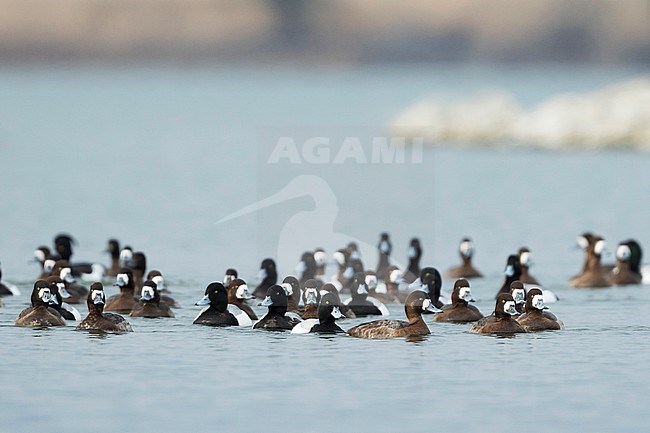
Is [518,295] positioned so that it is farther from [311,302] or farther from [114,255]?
[114,255]

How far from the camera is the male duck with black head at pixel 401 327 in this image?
17.2 meters

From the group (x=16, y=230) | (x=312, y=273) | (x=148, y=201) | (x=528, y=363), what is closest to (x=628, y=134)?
(x=148, y=201)

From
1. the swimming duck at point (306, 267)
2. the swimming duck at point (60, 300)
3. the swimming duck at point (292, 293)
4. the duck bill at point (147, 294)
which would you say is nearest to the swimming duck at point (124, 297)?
the swimming duck at point (60, 300)

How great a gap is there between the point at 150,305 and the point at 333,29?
66.9 metres

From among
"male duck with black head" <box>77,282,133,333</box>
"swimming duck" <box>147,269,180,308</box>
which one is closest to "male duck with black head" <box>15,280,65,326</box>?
"male duck with black head" <box>77,282,133,333</box>

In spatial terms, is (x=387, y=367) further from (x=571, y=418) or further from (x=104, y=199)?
(x=104, y=199)

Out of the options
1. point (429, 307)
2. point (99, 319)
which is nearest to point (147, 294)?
point (99, 319)

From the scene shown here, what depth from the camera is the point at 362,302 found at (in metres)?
19.5

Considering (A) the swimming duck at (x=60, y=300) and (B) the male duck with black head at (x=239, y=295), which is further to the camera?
(B) the male duck with black head at (x=239, y=295)

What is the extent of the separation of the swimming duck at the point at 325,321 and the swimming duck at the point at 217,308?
2.75 feet

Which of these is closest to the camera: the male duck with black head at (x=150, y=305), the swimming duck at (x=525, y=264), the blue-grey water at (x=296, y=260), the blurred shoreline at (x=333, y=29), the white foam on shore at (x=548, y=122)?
the blue-grey water at (x=296, y=260)

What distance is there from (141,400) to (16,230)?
53.3 feet

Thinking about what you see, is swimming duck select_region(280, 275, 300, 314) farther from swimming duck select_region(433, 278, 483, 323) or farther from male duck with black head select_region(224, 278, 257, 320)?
swimming duck select_region(433, 278, 483, 323)

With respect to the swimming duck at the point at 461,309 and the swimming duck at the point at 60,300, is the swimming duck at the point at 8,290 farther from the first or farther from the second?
the swimming duck at the point at 461,309
